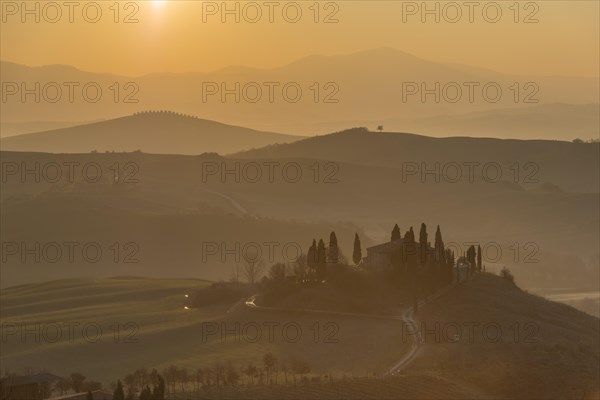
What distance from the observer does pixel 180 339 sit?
11456 cm

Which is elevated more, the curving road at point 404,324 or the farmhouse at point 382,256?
the farmhouse at point 382,256

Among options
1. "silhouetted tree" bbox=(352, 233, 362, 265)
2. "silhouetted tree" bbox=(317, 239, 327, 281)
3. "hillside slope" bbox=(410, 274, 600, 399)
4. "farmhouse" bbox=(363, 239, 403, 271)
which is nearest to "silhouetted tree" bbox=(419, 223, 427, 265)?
"farmhouse" bbox=(363, 239, 403, 271)

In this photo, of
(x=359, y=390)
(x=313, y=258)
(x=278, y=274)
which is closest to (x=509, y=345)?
(x=359, y=390)

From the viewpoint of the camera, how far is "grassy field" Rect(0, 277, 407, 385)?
4063 inches

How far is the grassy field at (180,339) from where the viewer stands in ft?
339

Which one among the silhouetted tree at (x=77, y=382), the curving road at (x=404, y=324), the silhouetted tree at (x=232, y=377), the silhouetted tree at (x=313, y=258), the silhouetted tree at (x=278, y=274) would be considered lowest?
the silhouetted tree at (x=77, y=382)

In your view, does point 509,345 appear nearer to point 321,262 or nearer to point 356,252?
point 321,262

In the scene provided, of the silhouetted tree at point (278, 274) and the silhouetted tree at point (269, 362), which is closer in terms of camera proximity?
the silhouetted tree at point (269, 362)

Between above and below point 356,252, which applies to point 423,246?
above

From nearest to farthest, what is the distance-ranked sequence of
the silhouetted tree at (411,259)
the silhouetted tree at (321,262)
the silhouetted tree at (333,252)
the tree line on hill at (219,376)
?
the tree line on hill at (219,376), the silhouetted tree at (411,259), the silhouetted tree at (321,262), the silhouetted tree at (333,252)

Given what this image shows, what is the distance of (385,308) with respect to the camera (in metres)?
114

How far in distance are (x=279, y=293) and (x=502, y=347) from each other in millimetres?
25499

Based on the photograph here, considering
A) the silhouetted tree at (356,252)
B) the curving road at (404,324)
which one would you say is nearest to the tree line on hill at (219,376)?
the curving road at (404,324)

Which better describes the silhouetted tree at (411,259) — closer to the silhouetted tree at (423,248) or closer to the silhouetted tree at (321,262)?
the silhouetted tree at (423,248)
